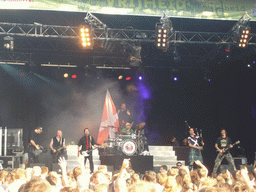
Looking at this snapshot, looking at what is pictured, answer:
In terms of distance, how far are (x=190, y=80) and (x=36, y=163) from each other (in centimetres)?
871

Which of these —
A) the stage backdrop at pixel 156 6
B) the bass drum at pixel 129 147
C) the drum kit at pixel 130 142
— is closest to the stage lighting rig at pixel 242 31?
the stage backdrop at pixel 156 6

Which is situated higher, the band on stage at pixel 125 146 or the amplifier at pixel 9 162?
the band on stage at pixel 125 146

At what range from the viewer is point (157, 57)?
1612 centimetres

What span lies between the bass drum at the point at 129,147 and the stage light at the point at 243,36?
5204 mm

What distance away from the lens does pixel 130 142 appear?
43.9ft

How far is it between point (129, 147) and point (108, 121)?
445 cm

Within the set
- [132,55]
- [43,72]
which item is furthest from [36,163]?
[43,72]

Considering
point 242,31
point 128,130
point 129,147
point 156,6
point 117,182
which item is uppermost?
point 156,6

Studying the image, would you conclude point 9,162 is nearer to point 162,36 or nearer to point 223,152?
point 162,36

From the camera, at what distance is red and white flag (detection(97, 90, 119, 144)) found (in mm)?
17406

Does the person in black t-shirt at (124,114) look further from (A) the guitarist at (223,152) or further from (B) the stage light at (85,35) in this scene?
(B) the stage light at (85,35)

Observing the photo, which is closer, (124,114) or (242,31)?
(242,31)

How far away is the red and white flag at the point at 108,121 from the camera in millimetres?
17406

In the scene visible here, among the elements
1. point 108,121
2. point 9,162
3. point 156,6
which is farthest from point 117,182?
point 108,121
